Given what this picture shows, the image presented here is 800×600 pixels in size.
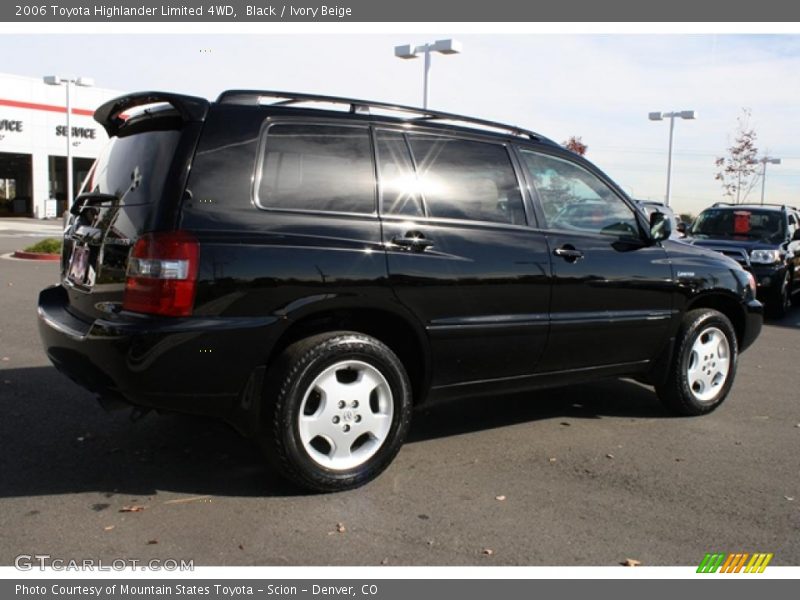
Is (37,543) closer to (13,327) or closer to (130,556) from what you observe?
(130,556)

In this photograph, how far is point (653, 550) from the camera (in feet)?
11.0

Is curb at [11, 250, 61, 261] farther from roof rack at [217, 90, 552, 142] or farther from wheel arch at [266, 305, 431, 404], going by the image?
wheel arch at [266, 305, 431, 404]

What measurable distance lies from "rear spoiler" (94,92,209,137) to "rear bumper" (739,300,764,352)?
4.28m

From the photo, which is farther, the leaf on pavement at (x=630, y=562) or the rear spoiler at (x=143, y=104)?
the rear spoiler at (x=143, y=104)

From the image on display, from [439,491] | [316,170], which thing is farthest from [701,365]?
[316,170]

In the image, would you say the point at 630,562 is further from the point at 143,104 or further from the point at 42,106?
the point at 42,106

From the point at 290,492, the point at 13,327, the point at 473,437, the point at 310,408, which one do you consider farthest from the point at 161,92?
the point at 13,327

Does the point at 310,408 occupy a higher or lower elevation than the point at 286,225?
lower

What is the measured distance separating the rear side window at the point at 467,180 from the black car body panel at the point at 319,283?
0.04 meters

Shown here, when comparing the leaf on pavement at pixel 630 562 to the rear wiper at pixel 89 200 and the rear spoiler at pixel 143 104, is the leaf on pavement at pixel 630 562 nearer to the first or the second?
the rear spoiler at pixel 143 104

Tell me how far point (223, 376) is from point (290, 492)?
0.75 meters

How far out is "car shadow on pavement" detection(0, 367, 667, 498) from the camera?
396 centimetres

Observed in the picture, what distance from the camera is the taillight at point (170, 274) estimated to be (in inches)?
137

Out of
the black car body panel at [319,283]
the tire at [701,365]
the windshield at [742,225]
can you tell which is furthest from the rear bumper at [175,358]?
the windshield at [742,225]
